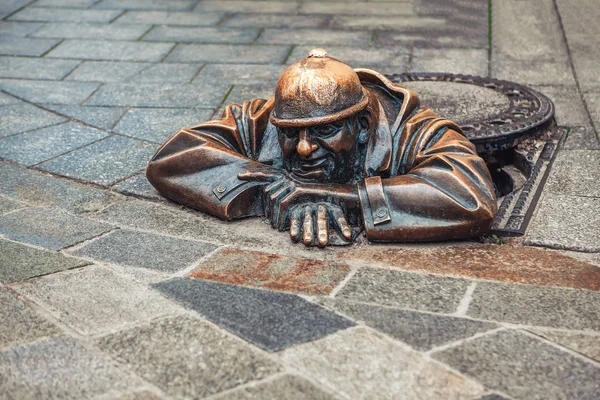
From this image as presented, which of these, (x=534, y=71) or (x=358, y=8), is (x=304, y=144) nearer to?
(x=534, y=71)

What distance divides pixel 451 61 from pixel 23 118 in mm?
3243

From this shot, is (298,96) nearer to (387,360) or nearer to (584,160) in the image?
(387,360)

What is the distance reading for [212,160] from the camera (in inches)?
165

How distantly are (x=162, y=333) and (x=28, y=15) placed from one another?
5.97 meters

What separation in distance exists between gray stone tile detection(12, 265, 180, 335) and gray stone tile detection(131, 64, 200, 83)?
3029 mm

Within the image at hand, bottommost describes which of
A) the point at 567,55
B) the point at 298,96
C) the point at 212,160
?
the point at 567,55

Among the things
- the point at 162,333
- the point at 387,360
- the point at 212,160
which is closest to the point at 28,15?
the point at 212,160

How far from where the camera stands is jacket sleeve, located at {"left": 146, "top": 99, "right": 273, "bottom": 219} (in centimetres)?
413

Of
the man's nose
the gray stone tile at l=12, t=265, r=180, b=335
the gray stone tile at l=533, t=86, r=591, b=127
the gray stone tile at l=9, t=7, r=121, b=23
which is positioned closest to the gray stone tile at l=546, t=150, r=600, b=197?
the gray stone tile at l=533, t=86, r=591, b=127

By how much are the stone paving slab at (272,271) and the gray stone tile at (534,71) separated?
3.16 metres

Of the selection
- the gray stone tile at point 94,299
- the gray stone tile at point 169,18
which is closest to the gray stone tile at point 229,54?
the gray stone tile at point 169,18

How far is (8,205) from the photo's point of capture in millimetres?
4469

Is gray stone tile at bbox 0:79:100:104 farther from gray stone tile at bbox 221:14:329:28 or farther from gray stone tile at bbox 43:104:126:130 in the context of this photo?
gray stone tile at bbox 221:14:329:28

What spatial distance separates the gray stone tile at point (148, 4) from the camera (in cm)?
835
